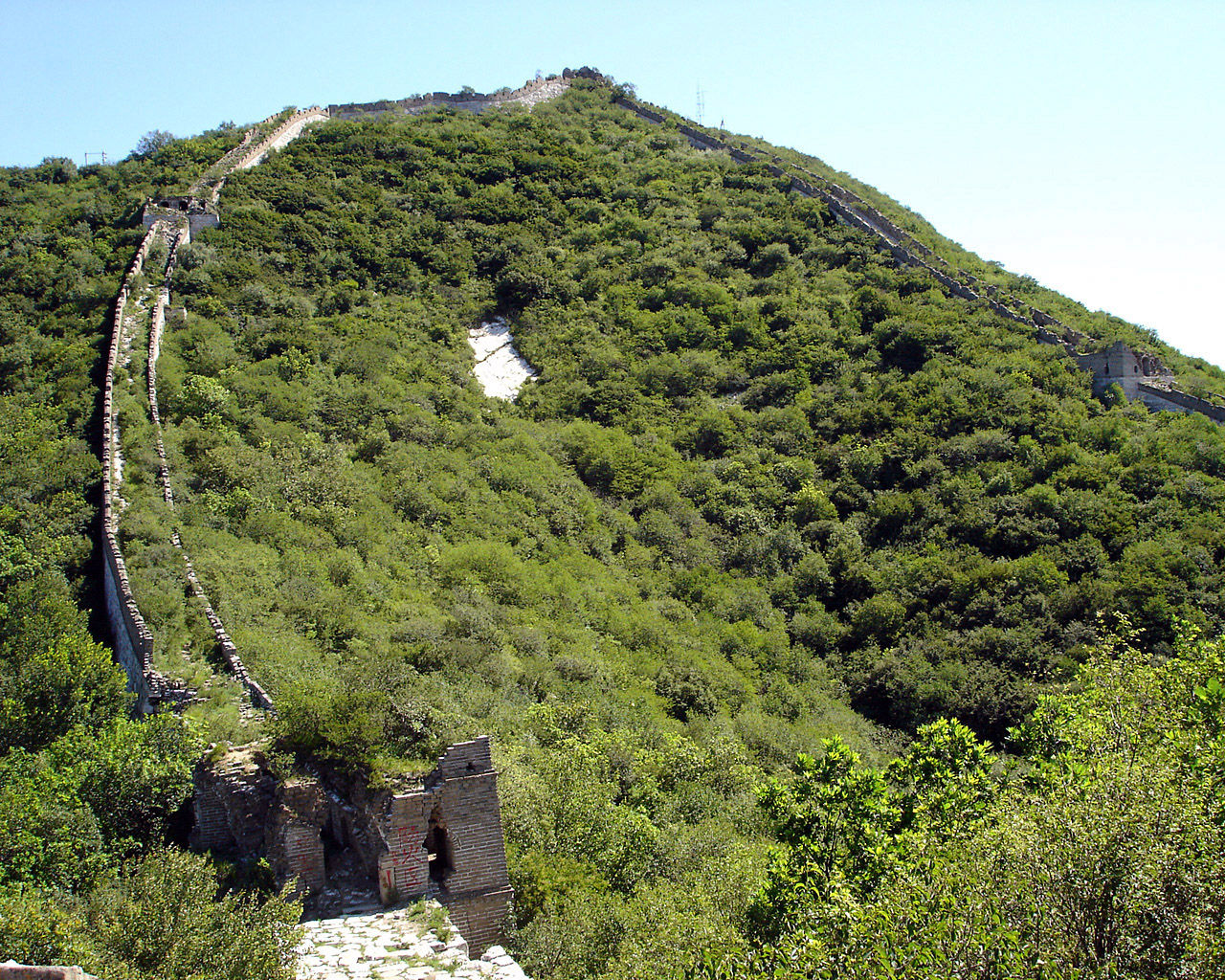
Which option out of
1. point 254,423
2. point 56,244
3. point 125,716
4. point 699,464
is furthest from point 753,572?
point 56,244

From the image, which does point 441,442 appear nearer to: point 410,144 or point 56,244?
point 56,244

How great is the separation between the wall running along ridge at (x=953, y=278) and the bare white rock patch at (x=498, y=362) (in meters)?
19.0

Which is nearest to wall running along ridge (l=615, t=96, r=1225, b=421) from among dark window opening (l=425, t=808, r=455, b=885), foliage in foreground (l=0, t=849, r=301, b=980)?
dark window opening (l=425, t=808, r=455, b=885)

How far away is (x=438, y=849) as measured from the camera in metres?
14.3

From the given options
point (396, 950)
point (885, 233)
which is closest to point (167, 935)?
point (396, 950)

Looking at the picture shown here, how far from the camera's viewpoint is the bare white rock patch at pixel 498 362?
43969 millimetres

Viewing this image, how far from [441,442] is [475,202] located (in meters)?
23.1

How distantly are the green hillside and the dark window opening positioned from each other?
0.83 metres

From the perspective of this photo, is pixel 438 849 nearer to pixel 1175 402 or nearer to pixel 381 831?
pixel 381 831

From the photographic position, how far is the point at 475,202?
183 feet

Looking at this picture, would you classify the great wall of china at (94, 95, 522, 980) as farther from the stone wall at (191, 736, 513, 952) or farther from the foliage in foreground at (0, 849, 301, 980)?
the foliage in foreground at (0, 849, 301, 980)

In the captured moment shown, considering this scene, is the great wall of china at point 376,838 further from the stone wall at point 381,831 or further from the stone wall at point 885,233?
the stone wall at point 885,233

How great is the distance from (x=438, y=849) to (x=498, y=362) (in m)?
32.9

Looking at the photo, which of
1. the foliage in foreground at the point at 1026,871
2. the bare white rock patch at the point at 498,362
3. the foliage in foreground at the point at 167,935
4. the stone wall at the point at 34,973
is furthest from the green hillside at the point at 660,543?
the stone wall at the point at 34,973
